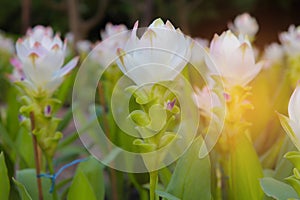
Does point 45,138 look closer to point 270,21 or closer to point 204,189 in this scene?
point 204,189

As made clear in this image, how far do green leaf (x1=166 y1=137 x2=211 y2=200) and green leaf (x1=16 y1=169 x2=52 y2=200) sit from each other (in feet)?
1.07

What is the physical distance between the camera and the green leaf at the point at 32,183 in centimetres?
97

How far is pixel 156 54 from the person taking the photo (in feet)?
2.16

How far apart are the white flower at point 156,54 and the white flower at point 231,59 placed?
0.41 feet

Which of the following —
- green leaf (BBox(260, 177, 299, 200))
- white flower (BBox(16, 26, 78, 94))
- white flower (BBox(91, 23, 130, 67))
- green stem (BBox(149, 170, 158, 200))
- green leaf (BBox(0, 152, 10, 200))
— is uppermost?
white flower (BBox(91, 23, 130, 67))

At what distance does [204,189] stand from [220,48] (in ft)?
0.73

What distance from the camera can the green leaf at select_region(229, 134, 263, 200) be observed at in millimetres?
820

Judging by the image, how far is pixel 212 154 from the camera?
1.00m

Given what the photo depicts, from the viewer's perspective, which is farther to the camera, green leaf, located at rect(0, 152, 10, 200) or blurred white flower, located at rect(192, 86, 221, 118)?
blurred white flower, located at rect(192, 86, 221, 118)

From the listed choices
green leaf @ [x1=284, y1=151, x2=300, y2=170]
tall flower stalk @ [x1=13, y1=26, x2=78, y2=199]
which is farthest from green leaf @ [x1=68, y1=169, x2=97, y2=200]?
green leaf @ [x1=284, y1=151, x2=300, y2=170]

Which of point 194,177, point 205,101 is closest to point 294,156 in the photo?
point 194,177

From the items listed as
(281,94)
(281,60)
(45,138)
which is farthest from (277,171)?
(281,60)

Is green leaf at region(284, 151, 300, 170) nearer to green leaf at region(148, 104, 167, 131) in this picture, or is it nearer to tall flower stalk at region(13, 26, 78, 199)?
green leaf at region(148, 104, 167, 131)

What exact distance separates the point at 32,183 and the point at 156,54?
46 centimetres
